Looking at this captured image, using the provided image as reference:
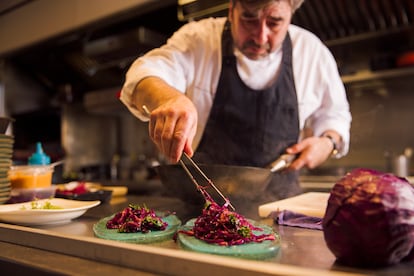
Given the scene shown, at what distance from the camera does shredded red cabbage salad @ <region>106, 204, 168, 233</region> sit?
806mm

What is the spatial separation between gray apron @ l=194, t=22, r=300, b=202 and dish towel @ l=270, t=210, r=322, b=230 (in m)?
0.50

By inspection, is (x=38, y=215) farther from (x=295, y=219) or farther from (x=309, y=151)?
(x=309, y=151)

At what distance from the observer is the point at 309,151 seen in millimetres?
1502

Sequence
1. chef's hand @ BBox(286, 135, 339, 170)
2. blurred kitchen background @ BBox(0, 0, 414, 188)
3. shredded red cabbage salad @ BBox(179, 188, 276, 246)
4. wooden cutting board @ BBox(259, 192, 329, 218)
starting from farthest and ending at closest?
blurred kitchen background @ BBox(0, 0, 414, 188)
chef's hand @ BBox(286, 135, 339, 170)
wooden cutting board @ BBox(259, 192, 329, 218)
shredded red cabbage salad @ BBox(179, 188, 276, 246)

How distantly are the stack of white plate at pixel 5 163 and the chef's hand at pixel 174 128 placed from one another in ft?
1.67

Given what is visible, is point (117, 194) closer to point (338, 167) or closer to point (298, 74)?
point (298, 74)

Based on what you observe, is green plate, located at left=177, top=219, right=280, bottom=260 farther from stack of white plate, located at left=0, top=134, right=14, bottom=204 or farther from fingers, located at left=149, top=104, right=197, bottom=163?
stack of white plate, located at left=0, top=134, right=14, bottom=204

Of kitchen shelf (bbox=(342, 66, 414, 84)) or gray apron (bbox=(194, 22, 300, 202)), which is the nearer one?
gray apron (bbox=(194, 22, 300, 202))

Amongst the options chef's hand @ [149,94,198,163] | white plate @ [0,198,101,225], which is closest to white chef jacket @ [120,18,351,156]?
chef's hand @ [149,94,198,163]

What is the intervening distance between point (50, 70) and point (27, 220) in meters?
4.28

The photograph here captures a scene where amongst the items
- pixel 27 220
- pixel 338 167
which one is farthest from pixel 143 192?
pixel 27 220

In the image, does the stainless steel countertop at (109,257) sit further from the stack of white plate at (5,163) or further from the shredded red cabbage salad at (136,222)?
the stack of white plate at (5,163)

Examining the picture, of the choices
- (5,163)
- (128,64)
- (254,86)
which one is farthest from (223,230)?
(128,64)

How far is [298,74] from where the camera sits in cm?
164
